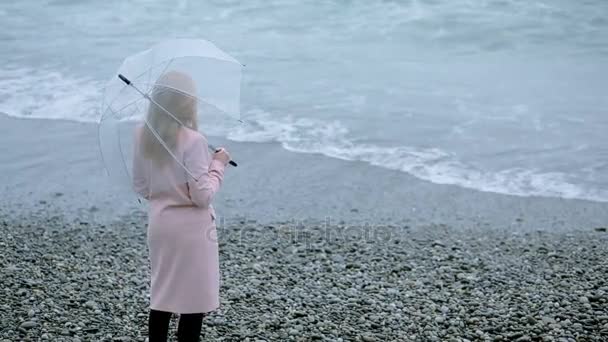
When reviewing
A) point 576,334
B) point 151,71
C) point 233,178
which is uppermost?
point 151,71

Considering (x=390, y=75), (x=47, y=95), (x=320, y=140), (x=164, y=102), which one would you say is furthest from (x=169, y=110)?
(x=390, y=75)

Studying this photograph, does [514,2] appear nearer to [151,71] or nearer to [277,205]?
[277,205]

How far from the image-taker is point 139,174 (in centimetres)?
421

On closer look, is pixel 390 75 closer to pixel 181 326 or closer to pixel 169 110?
pixel 181 326

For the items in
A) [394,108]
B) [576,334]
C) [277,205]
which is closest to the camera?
[576,334]

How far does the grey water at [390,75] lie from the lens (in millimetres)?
10719

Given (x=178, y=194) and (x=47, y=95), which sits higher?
(x=178, y=194)

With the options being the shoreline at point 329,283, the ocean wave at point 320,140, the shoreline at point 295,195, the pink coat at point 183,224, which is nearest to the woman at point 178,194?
the pink coat at point 183,224

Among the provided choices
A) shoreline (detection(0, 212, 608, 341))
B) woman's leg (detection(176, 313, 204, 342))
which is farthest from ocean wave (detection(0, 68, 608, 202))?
woman's leg (detection(176, 313, 204, 342))

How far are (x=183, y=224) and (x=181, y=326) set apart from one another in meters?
0.61

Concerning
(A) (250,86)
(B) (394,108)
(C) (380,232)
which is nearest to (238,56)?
(A) (250,86)

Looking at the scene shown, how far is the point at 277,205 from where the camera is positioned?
876cm

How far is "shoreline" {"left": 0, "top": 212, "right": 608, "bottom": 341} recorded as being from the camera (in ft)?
17.7

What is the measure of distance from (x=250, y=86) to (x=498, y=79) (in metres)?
4.30
